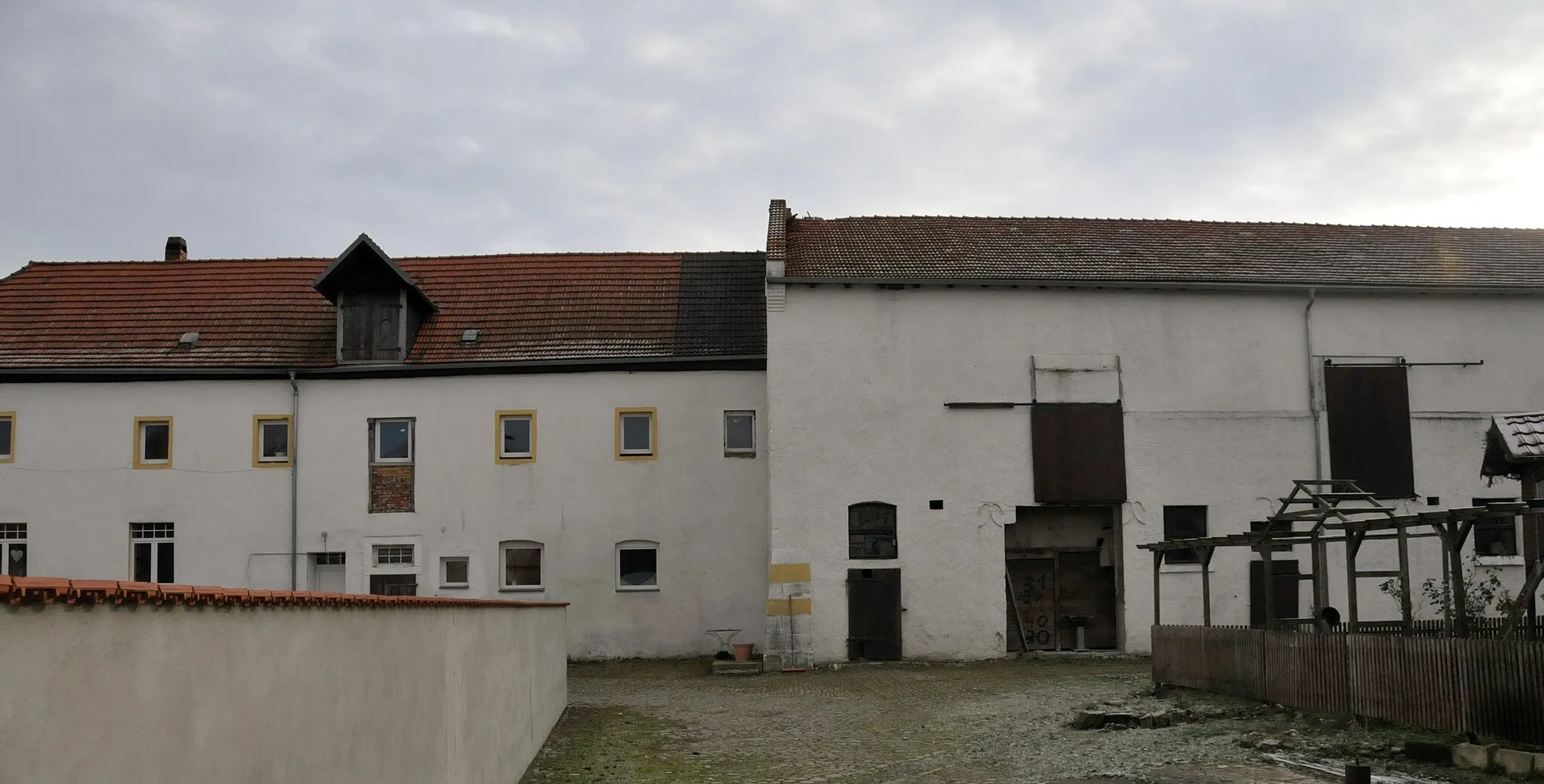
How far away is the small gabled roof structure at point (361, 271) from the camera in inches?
1048

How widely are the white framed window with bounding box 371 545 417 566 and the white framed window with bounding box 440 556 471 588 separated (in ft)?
2.10

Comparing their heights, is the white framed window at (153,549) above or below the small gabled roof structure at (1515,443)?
below

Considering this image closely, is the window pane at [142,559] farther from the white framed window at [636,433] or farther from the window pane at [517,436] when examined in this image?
the white framed window at [636,433]

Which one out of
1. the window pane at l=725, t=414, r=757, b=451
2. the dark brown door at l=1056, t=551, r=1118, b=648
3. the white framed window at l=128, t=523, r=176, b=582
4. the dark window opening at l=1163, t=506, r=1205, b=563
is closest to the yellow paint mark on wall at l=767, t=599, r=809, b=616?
the window pane at l=725, t=414, r=757, b=451

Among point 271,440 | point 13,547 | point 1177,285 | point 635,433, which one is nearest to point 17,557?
point 13,547

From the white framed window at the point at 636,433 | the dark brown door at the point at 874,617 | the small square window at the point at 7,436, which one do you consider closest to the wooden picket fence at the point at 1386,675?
the dark brown door at the point at 874,617

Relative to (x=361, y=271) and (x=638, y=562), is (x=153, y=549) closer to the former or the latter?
(x=361, y=271)

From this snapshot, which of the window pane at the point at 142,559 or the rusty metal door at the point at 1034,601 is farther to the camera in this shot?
the window pane at the point at 142,559

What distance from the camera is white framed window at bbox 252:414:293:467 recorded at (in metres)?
26.7

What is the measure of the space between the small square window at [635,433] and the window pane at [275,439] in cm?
668

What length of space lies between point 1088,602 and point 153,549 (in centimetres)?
1824

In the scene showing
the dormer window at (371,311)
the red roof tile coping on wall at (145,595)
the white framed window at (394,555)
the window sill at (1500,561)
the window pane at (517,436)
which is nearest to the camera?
the red roof tile coping on wall at (145,595)

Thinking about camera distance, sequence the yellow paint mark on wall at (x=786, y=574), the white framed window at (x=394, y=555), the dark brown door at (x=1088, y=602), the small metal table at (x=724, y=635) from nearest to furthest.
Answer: the yellow paint mark on wall at (x=786, y=574) → the dark brown door at (x=1088, y=602) → the small metal table at (x=724, y=635) → the white framed window at (x=394, y=555)

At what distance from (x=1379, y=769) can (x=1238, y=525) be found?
47.3 feet
